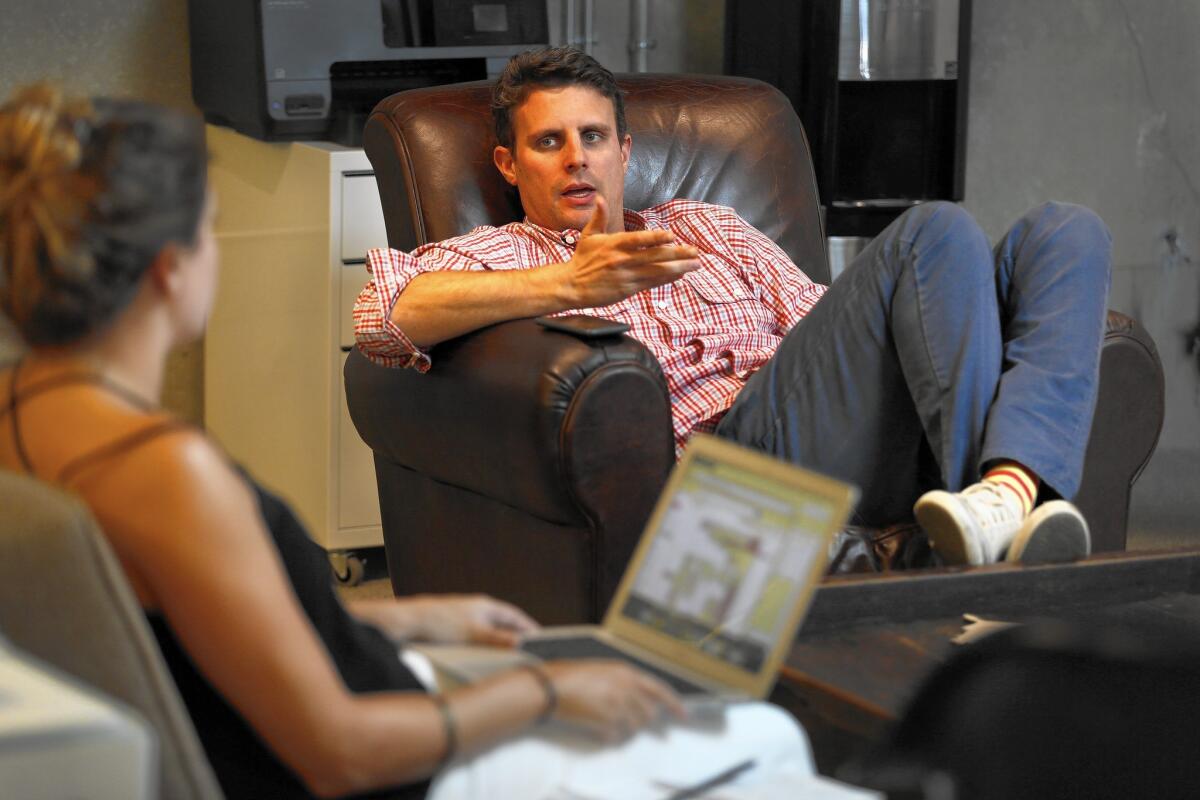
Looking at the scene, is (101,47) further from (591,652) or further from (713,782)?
(713,782)

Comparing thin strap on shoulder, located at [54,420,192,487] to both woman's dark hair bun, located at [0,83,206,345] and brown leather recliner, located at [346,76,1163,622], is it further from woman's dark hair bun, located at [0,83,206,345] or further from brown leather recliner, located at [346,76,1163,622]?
brown leather recliner, located at [346,76,1163,622]

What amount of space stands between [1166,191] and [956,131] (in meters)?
0.79

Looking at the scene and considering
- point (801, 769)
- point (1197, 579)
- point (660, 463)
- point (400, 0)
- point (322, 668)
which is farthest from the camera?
point (400, 0)

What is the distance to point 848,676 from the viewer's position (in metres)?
1.30

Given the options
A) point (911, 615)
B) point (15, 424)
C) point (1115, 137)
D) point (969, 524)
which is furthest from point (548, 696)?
point (1115, 137)

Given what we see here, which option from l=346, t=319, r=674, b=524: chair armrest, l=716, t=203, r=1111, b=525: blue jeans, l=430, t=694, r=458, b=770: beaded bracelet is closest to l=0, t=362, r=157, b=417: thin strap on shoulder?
l=430, t=694, r=458, b=770: beaded bracelet

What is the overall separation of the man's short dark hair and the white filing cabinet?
1.61 feet

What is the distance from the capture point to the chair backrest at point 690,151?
2.47 metres

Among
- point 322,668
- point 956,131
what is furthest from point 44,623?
point 956,131

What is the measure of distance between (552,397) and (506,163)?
25.6 inches

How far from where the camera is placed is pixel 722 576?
3.26ft

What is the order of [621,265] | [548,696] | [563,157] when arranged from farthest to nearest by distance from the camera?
[563,157] → [621,265] → [548,696]

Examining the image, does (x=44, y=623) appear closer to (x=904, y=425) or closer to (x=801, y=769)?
(x=801, y=769)

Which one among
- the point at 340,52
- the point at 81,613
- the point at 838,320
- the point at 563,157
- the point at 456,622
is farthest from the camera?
the point at 340,52
